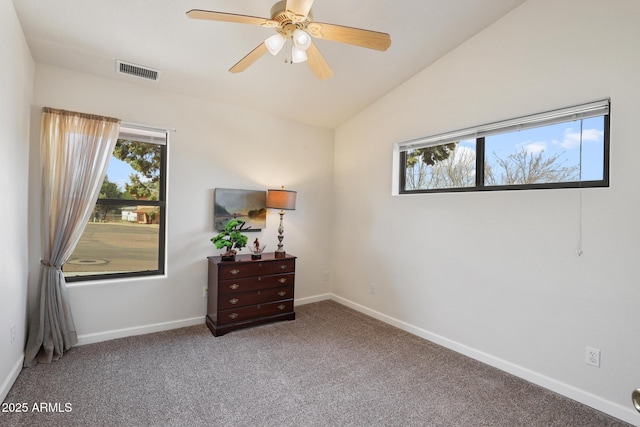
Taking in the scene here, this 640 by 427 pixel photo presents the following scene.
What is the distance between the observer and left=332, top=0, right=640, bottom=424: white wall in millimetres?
2014

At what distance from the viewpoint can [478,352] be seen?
272cm

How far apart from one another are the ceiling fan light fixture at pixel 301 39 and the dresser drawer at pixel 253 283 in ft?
7.66

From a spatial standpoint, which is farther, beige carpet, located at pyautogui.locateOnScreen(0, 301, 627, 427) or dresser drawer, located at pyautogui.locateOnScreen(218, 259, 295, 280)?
dresser drawer, located at pyautogui.locateOnScreen(218, 259, 295, 280)

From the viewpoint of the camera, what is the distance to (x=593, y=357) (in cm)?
211

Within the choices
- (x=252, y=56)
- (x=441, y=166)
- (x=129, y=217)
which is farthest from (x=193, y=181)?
(x=441, y=166)

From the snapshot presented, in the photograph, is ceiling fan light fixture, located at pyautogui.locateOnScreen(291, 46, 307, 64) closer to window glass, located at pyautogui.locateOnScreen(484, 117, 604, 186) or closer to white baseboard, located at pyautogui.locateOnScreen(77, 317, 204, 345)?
window glass, located at pyautogui.locateOnScreen(484, 117, 604, 186)

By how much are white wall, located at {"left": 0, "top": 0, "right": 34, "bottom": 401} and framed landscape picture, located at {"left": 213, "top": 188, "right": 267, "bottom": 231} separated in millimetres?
1586

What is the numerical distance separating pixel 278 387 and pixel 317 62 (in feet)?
7.72

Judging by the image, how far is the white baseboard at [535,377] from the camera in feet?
6.51

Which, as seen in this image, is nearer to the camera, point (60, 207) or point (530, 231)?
point (530, 231)

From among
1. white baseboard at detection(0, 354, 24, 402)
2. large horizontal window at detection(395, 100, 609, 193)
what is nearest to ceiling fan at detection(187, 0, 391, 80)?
large horizontal window at detection(395, 100, 609, 193)

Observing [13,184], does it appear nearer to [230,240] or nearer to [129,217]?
[129,217]

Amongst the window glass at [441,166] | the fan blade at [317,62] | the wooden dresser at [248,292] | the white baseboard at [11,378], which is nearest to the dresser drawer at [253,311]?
the wooden dresser at [248,292]

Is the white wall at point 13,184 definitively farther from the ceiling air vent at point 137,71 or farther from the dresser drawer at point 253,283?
the dresser drawer at point 253,283
